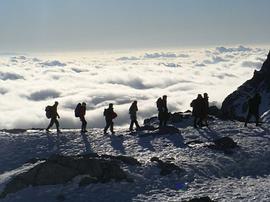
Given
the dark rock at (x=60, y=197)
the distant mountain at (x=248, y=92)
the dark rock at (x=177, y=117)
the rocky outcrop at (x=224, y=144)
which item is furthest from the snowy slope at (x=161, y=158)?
the distant mountain at (x=248, y=92)

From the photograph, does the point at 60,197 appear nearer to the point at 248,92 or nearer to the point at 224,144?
the point at 224,144

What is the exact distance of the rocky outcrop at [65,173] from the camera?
25125 mm

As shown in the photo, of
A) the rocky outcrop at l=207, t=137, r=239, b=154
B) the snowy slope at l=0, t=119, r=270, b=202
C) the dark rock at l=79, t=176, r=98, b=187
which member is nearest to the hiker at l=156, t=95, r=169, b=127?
the snowy slope at l=0, t=119, r=270, b=202

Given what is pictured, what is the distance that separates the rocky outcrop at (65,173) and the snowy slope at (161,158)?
50 cm

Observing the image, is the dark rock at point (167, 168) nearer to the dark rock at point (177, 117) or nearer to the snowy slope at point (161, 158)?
the snowy slope at point (161, 158)

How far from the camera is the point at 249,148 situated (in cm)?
2942

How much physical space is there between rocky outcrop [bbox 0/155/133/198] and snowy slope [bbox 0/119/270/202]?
50cm

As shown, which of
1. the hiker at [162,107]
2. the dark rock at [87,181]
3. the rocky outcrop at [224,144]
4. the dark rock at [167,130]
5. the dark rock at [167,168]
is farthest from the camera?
the hiker at [162,107]

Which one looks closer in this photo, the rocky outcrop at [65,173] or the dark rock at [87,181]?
the dark rock at [87,181]

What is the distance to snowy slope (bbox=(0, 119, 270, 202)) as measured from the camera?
23.5 m

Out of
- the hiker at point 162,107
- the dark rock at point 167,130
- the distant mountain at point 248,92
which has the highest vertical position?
the hiker at point 162,107

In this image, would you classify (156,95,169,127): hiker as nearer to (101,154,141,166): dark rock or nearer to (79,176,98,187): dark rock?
(101,154,141,166): dark rock

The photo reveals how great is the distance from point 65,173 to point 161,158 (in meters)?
6.32

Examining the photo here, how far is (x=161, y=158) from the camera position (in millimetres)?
28062
